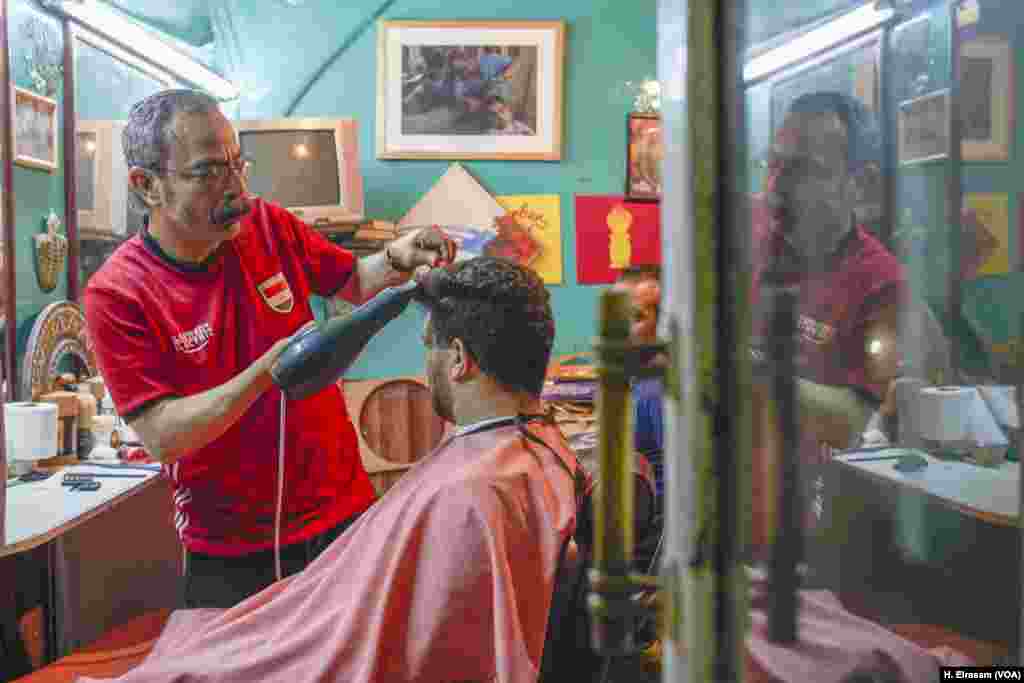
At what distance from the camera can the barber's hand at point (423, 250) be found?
2049 mm

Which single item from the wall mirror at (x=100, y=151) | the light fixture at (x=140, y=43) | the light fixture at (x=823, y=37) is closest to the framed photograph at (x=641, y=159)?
the light fixture at (x=140, y=43)

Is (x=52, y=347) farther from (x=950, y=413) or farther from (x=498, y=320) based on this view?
(x=950, y=413)

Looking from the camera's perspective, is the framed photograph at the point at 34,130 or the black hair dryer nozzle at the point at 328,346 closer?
the black hair dryer nozzle at the point at 328,346

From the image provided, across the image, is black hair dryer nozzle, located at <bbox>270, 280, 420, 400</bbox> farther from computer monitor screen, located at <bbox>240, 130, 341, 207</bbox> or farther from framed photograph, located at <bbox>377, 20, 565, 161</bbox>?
framed photograph, located at <bbox>377, 20, 565, 161</bbox>

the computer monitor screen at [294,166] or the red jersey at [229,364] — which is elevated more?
the computer monitor screen at [294,166]

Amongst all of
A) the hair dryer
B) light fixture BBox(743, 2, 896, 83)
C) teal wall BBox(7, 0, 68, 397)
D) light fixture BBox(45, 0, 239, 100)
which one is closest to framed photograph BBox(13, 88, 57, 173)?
teal wall BBox(7, 0, 68, 397)

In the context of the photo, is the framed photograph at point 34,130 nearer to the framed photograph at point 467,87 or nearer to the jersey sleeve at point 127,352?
the jersey sleeve at point 127,352

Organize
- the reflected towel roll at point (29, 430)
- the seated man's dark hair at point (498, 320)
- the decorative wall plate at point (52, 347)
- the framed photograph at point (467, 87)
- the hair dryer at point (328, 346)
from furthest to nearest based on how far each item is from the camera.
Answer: the framed photograph at point (467, 87) < the decorative wall plate at point (52, 347) < the reflected towel roll at point (29, 430) < the seated man's dark hair at point (498, 320) < the hair dryer at point (328, 346)

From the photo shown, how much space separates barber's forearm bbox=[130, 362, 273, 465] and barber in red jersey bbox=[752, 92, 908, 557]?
1163mm

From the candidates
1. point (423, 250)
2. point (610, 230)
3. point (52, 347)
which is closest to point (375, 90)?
point (610, 230)

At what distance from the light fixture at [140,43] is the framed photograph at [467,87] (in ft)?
2.42

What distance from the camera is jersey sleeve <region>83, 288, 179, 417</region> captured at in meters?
1.78

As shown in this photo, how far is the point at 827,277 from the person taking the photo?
64cm

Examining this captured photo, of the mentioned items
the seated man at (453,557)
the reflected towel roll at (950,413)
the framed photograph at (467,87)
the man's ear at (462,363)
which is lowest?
the seated man at (453,557)
